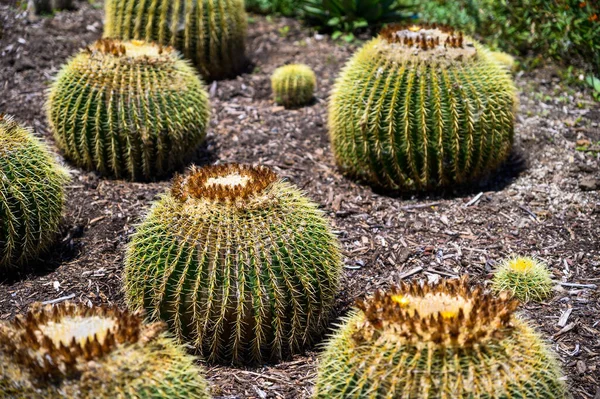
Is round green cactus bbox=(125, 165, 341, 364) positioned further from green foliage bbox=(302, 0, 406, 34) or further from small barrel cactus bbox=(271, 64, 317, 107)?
green foliage bbox=(302, 0, 406, 34)

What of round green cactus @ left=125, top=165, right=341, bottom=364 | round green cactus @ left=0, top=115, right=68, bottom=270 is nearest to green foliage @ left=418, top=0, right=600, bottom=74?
round green cactus @ left=125, top=165, right=341, bottom=364

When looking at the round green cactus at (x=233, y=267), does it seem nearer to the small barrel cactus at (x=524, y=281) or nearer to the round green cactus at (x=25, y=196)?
the round green cactus at (x=25, y=196)

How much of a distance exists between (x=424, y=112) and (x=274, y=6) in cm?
514

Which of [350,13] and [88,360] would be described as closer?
[88,360]

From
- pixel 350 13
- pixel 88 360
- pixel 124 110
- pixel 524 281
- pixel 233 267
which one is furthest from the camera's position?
pixel 350 13

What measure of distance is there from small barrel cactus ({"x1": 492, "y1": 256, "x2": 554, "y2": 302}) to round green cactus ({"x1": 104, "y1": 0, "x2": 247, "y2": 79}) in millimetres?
4265

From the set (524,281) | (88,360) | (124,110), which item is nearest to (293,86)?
(124,110)

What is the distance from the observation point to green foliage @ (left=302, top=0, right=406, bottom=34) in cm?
913

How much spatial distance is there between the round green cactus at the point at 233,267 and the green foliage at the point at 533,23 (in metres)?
4.87

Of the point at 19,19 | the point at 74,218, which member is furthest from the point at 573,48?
the point at 19,19

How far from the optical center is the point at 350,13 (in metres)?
9.21

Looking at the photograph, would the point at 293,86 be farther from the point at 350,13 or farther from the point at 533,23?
the point at 533,23

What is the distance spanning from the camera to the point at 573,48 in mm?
7918

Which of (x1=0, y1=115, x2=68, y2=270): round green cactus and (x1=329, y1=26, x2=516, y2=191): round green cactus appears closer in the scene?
(x1=0, y1=115, x2=68, y2=270): round green cactus
